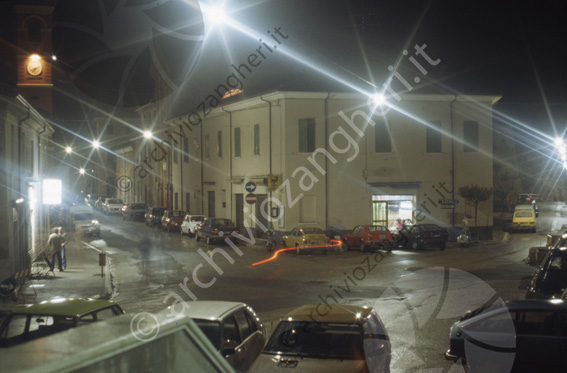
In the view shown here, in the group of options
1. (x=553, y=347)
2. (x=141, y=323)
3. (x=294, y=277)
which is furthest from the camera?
(x=294, y=277)

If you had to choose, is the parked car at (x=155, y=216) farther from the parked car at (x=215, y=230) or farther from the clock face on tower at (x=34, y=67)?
the clock face on tower at (x=34, y=67)

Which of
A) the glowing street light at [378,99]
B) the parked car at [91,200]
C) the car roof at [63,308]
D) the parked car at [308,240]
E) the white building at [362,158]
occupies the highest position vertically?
the glowing street light at [378,99]

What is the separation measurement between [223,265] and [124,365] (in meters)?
22.9

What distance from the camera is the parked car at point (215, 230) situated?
3466 centimetres

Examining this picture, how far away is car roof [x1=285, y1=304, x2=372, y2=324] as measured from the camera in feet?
26.0

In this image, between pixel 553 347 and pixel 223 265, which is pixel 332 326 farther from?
pixel 223 265

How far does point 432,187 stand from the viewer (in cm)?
3688

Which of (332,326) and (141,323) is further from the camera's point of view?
(332,326)

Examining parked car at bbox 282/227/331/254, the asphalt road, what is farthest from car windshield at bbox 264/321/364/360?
parked car at bbox 282/227/331/254

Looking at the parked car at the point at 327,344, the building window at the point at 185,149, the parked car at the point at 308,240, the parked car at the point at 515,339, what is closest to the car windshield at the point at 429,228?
the parked car at the point at 308,240

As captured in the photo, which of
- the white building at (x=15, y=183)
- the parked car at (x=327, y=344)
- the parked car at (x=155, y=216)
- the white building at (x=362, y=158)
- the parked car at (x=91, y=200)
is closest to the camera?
the parked car at (x=327, y=344)

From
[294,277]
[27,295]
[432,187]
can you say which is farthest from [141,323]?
[432,187]

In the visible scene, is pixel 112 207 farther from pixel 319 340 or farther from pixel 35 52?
pixel 319 340

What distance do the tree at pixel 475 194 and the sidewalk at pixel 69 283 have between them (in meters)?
22.2
